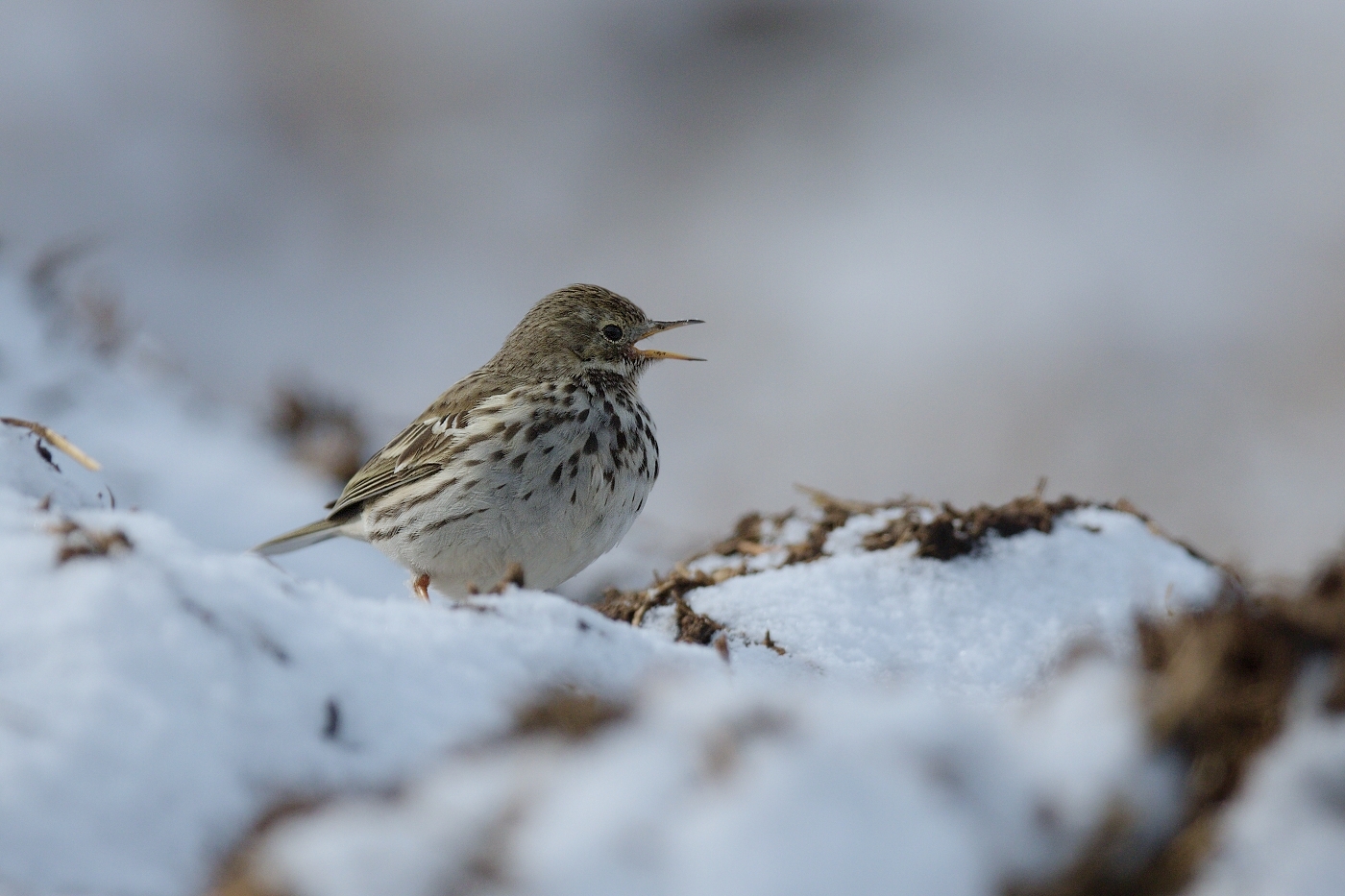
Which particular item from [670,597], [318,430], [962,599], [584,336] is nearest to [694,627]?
[670,597]

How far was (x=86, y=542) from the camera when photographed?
1959 mm

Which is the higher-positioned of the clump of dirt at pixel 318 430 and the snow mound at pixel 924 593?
the clump of dirt at pixel 318 430

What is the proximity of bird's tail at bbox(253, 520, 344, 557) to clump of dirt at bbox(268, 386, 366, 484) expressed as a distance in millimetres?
1554

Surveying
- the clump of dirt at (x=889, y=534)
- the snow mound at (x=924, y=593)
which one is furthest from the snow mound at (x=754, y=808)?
the clump of dirt at (x=889, y=534)

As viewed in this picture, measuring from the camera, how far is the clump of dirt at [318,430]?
6.80 metres

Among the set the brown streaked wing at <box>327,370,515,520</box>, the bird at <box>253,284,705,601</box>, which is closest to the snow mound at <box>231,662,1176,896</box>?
the bird at <box>253,284,705,601</box>

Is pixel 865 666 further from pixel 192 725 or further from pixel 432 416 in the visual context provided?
pixel 432 416

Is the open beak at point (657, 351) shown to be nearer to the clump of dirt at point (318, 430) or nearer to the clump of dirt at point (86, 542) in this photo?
the clump of dirt at point (318, 430)

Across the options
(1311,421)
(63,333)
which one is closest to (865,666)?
(63,333)

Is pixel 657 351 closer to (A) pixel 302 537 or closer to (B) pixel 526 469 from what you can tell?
(B) pixel 526 469

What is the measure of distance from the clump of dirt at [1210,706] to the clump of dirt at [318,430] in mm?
5694

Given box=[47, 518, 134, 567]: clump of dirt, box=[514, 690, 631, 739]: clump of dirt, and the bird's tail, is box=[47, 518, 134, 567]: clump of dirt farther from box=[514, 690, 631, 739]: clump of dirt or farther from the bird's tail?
the bird's tail

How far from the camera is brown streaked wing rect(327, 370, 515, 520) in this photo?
469 cm

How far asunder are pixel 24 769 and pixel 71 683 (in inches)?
5.4
